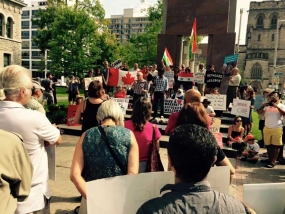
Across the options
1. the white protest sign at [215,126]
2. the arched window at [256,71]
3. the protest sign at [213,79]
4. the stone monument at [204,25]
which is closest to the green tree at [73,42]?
the stone monument at [204,25]

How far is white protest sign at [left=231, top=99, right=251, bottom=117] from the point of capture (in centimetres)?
879

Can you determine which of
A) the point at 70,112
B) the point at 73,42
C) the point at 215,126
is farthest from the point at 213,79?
the point at 73,42

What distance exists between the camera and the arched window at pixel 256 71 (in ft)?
267

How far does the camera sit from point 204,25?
1422 cm

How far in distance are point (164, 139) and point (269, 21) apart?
289 ft

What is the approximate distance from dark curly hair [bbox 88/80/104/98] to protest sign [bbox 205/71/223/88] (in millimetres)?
8084

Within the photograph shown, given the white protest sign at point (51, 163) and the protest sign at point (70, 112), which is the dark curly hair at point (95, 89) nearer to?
the white protest sign at point (51, 163)

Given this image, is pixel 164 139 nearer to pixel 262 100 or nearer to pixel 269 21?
pixel 262 100

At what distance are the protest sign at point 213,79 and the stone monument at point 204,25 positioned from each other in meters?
2.84

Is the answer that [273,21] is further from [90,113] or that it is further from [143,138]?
[143,138]

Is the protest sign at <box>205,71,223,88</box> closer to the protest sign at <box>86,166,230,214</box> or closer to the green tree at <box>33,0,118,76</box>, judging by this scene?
the protest sign at <box>86,166,230,214</box>

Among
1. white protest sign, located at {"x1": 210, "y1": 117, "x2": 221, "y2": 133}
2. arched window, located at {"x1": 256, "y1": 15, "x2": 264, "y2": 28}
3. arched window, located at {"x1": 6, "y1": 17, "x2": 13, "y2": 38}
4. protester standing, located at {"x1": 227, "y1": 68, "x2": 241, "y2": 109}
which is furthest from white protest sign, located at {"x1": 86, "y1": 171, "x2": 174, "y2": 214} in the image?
arched window, located at {"x1": 256, "y1": 15, "x2": 264, "y2": 28}

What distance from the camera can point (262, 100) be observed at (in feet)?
30.3

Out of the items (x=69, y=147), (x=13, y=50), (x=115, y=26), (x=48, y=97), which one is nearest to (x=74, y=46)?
(x=13, y=50)
